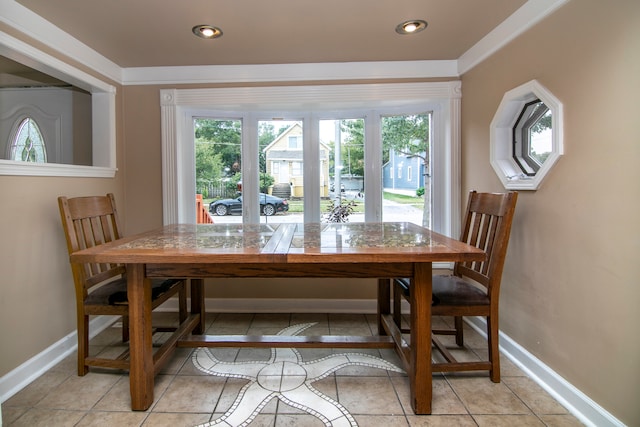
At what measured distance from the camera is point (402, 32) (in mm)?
2322

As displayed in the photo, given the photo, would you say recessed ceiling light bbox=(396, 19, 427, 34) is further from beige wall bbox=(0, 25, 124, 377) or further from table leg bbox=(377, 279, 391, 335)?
beige wall bbox=(0, 25, 124, 377)

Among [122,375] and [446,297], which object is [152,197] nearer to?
[122,375]

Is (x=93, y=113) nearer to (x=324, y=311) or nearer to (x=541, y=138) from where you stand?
(x=324, y=311)

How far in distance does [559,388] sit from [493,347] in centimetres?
35

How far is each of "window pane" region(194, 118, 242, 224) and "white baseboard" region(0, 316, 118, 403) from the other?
4.57 ft

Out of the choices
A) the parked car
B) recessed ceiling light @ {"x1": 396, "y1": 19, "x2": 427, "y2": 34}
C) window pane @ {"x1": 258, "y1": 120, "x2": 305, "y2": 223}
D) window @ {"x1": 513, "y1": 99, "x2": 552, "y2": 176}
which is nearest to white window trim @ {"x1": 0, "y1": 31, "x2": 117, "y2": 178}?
the parked car

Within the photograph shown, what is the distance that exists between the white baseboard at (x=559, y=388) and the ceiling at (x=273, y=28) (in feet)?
6.95

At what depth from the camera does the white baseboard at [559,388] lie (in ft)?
5.10

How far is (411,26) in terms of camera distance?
2229 mm

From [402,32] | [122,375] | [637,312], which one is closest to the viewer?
[637,312]

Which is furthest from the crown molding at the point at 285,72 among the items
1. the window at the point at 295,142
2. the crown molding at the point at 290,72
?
the window at the point at 295,142

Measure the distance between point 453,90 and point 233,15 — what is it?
1.87 m

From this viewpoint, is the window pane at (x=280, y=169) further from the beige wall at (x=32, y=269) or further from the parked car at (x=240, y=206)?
the beige wall at (x=32, y=269)

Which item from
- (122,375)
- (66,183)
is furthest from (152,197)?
(122,375)
